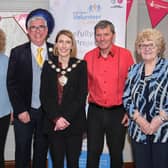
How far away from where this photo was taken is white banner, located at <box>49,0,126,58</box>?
3154 mm

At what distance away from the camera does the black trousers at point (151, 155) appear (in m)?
Answer: 2.28

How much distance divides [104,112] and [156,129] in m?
0.52

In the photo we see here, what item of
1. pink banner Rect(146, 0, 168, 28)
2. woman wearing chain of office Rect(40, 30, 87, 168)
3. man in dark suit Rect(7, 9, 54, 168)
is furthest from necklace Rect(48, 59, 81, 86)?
pink banner Rect(146, 0, 168, 28)

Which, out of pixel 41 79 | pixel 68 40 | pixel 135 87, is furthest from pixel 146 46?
pixel 41 79

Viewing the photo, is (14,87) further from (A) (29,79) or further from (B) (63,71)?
(B) (63,71)

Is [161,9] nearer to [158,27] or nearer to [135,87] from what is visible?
[158,27]

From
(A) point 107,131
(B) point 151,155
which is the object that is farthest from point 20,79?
(B) point 151,155

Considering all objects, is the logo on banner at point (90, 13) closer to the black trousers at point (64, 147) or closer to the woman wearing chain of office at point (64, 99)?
the woman wearing chain of office at point (64, 99)

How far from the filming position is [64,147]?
2531 millimetres

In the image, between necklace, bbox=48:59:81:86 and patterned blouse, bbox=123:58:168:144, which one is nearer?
patterned blouse, bbox=123:58:168:144

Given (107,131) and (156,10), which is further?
(156,10)

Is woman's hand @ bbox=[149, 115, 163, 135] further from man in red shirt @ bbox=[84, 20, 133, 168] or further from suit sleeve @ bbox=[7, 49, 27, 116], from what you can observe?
suit sleeve @ bbox=[7, 49, 27, 116]

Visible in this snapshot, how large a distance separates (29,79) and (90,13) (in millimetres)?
963

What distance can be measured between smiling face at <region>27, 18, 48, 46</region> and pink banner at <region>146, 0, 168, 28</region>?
137cm
